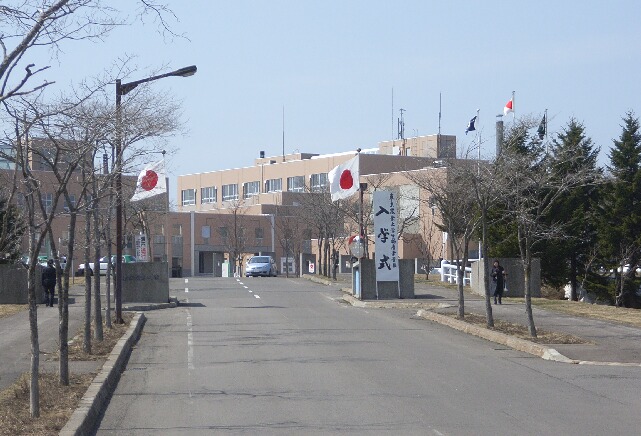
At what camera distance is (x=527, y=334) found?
21219mm

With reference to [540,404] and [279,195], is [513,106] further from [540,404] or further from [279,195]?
[279,195]

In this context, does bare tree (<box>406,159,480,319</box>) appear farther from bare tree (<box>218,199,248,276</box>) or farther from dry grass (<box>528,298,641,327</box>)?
bare tree (<box>218,199,248,276</box>)

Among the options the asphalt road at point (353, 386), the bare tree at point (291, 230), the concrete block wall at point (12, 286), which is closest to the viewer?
the asphalt road at point (353, 386)

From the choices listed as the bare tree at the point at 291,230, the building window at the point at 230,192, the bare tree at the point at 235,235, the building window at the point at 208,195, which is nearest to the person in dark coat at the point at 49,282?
the bare tree at the point at 291,230

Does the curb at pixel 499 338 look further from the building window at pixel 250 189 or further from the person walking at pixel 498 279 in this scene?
the building window at pixel 250 189

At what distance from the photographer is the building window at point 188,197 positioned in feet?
364

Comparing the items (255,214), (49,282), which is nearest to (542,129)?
(49,282)

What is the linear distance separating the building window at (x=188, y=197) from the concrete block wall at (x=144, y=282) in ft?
260

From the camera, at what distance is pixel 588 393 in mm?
13477

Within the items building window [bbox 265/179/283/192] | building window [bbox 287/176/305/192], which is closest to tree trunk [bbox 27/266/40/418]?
building window [bbox 287/176/305/192]

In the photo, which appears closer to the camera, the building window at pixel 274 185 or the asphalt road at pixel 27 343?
the asphalt road at pixel 27 343

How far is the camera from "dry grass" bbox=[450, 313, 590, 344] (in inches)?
786

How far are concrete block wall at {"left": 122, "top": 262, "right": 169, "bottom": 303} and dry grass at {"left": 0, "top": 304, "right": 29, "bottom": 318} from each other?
139 inches

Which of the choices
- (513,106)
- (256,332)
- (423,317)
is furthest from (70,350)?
(513,106)
